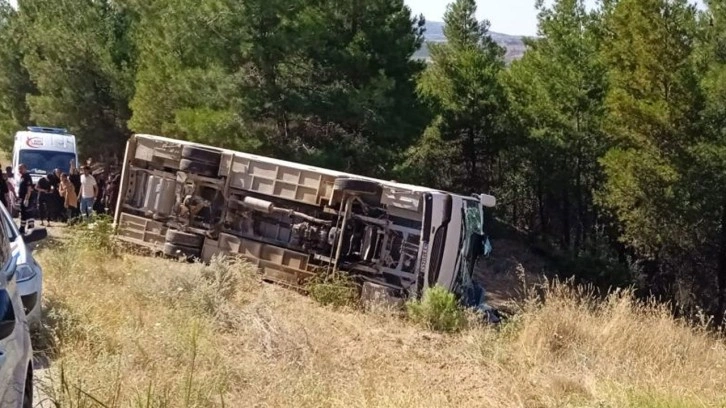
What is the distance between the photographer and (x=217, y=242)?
1515 centimetres

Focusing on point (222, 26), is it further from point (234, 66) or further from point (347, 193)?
point (347, 193)

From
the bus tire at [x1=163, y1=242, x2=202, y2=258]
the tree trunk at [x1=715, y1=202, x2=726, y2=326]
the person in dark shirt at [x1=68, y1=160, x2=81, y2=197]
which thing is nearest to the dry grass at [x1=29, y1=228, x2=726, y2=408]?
the bus tire at [x1=163, y1=242, x2=202, y2=258]

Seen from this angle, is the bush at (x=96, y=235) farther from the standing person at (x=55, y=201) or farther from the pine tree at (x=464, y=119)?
the pine tree at (x=464, y=119)

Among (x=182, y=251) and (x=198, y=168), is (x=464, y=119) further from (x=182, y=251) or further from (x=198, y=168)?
(x=182, y=251)

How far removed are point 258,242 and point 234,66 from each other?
8.59 m

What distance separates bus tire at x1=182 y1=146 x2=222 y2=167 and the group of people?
3.67 m

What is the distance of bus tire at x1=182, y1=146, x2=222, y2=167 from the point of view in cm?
1516

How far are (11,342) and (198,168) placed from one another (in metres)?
10.9

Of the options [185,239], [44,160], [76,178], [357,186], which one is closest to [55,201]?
[76,178]

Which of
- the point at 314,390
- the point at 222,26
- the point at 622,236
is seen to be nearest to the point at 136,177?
the point at 222,26

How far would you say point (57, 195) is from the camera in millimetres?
20250

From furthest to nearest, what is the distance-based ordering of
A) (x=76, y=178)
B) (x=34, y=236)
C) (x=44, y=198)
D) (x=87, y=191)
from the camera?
(x=76, y=178) → (x=44, y=198) → (x=87, y=191) → (x=34, y=236)

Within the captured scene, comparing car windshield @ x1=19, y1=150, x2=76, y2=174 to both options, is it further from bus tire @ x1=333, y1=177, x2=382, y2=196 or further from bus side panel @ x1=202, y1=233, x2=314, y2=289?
bus tire @ x1=333, y1=177, x2=382, y2=196

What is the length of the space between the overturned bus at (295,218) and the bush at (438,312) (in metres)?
0.85
